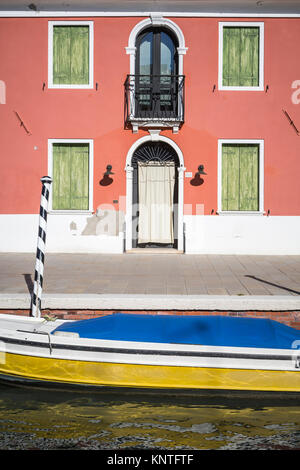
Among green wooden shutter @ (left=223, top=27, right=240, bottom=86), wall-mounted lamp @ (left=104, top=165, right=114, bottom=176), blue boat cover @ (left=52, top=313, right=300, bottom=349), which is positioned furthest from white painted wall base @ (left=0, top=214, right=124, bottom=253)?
blue boat cover @ (left=52, top=313, right=300, bottom=349)

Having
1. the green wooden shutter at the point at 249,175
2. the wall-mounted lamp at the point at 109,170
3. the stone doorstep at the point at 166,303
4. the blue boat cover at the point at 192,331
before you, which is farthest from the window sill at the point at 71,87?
the blue boat cover at the point at 192,331

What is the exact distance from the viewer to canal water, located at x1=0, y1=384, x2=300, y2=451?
4.54 meters

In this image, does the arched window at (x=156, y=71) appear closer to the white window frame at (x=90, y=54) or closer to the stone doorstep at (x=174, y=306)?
the white window frame at (x=90, y=54)

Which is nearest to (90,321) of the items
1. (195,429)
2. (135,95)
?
(195,429)

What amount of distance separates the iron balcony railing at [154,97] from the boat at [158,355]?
878 cm

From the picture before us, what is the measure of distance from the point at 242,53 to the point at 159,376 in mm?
10651

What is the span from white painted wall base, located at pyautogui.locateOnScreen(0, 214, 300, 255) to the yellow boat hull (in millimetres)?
7963

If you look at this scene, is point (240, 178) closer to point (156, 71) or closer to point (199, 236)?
point (199, 236)

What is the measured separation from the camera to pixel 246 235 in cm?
1352

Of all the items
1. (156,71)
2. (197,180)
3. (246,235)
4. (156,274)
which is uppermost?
(156,71)

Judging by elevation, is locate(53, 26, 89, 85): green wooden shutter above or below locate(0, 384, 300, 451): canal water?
above

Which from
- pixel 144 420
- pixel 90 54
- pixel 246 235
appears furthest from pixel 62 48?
pixel 144 420

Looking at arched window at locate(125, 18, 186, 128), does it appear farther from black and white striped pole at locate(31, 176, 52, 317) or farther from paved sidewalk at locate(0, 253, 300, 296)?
black and white striped pole at locate(31, 176, 52, 317)

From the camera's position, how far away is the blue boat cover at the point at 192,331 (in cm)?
546
